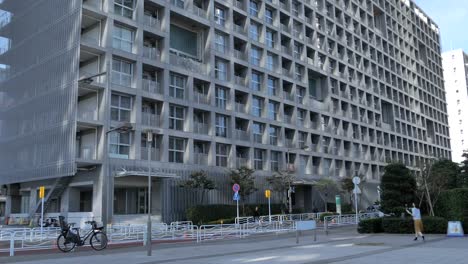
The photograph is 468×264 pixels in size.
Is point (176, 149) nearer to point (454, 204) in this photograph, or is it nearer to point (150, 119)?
point (150, 119)

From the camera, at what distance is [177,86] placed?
1684 inches

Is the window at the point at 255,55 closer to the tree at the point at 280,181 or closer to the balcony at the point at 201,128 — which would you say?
the balcony at the point at 201,128

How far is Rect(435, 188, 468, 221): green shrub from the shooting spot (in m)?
23.6

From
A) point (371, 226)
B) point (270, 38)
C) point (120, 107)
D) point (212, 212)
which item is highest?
point (270, 38)

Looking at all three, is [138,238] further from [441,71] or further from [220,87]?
[441,71]

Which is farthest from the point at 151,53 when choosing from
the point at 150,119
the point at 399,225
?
the point at 399,225

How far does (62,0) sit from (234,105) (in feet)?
61.0

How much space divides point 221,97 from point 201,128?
15.9 ft

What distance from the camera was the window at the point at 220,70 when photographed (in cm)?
4691

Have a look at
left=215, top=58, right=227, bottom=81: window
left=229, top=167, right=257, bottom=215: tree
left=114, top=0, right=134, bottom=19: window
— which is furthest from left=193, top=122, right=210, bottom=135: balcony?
left=114, top=0, right=134, bottom=19: window

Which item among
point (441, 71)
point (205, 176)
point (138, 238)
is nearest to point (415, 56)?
point (441, 71)

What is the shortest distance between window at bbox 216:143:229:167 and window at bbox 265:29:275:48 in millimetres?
15023

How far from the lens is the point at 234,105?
156 ft

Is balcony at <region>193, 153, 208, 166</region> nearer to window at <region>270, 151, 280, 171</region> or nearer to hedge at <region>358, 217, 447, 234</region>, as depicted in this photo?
window at <region>270, 151, 280, 171</region>
